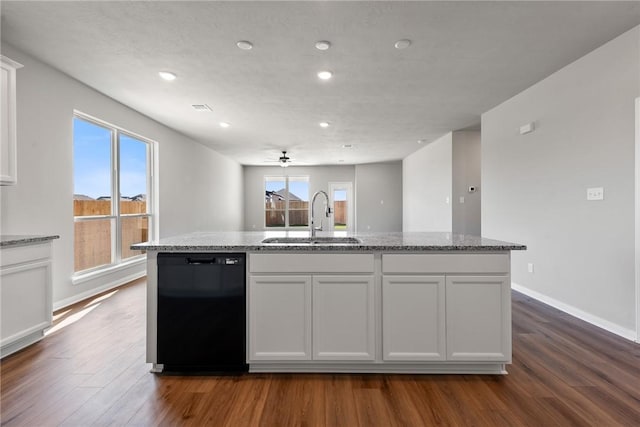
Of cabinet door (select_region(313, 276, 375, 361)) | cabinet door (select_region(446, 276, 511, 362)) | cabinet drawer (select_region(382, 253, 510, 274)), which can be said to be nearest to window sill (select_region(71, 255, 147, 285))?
cabinet door (select_region(313, 276, 375, 361))

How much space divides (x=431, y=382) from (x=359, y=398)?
489mm

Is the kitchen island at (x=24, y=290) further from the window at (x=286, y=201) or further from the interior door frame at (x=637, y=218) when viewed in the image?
the window at (x=286, y=201)

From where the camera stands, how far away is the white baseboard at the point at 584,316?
106 inches

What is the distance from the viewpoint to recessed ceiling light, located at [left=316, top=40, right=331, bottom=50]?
2811mm

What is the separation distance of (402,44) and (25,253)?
3417mm

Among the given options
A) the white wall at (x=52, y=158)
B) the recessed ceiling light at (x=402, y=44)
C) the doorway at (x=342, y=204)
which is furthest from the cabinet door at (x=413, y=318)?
the doorway at (x=342, y=204)

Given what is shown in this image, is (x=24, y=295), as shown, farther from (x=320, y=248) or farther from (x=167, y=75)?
(x=167, y=75)

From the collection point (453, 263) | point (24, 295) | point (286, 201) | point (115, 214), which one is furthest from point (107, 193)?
point (286, 201)

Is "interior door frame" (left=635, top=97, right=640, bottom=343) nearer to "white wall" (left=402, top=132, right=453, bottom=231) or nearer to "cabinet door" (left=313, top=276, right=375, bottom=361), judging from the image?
"cabinet door" (left=313, top=276, right=375, bottom=361)

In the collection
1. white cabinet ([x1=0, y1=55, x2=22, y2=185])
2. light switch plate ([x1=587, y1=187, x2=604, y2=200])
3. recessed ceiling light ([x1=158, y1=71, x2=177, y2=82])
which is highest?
recessed ceiling light ([x1=158, y1=71, x2=177, y2=82])

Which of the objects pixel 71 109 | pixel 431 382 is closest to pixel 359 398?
pixel 431 382

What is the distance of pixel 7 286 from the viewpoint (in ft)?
7.31

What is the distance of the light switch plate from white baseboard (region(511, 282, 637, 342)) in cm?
110

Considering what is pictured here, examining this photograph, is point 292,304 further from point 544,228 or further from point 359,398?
point 544,228
